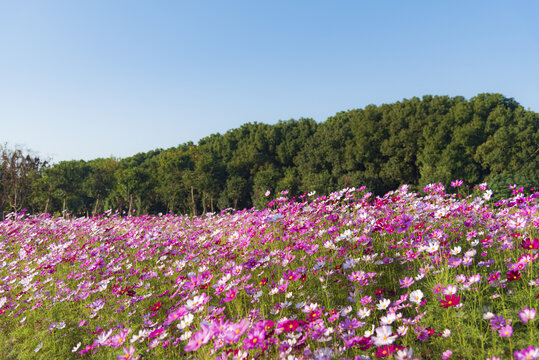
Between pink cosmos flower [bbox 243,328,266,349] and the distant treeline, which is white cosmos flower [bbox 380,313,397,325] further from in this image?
the distant treeline

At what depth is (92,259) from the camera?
487 centimetres

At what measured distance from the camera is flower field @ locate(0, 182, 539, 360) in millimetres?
2121

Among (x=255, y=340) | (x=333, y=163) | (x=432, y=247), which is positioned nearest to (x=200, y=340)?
(x=255, y=340)

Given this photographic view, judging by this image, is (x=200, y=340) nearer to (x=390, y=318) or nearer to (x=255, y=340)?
(x=255, y=340)

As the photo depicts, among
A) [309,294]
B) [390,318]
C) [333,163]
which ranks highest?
[333,163]

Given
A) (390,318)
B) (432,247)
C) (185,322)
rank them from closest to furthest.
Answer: (390,318) < (185,322) < (432,247)

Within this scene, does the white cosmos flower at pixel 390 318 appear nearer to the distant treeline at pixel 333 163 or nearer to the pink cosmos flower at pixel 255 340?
the pink cosmos flower at pixel 255 340

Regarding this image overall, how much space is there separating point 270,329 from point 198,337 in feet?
1.66

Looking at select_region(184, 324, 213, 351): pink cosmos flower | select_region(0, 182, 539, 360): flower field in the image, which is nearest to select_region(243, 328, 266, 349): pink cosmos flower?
select_region(0, 182, 539, 360): flower field

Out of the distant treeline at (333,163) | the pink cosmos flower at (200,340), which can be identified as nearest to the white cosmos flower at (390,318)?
the pink cosmos flower at (200,340)

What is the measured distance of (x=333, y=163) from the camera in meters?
37.7

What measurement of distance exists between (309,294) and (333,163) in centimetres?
3537

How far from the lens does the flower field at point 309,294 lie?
6.96 feet

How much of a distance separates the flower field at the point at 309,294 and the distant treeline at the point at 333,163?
63.7 ft
